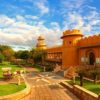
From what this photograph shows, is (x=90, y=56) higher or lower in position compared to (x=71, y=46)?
lower

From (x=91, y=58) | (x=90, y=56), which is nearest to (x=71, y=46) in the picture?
(x=90, y=56)

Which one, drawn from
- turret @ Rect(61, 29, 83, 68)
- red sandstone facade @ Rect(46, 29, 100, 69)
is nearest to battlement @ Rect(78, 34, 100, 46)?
red sandstone facade @ Rect(46, 29, 100, 69)

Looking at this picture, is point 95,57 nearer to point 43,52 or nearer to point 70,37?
point 70,37

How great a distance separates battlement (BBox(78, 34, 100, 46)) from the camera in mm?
29516

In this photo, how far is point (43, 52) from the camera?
56.2 m

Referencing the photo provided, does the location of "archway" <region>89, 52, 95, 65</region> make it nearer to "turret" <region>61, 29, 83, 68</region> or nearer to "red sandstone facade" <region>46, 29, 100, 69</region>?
"red sandstone facade" <region>46, 29, 100, 69</region>

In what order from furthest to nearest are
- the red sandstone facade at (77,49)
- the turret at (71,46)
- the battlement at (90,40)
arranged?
the turret at (71,46) < the red sandstone facade at (77,49) < the battlement at (90,40)

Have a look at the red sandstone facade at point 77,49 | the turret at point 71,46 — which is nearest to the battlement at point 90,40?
the red sandstone facade at point 77,49

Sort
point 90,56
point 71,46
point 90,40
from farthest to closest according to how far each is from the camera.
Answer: point 71,46, point 90,56, point 90,40

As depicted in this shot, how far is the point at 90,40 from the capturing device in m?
31.2

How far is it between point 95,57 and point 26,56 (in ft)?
141

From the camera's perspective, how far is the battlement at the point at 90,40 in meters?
29.5

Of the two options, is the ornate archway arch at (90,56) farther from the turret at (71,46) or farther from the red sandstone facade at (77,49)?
the turret at (71,46)

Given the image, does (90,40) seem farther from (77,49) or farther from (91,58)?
(77,49)
